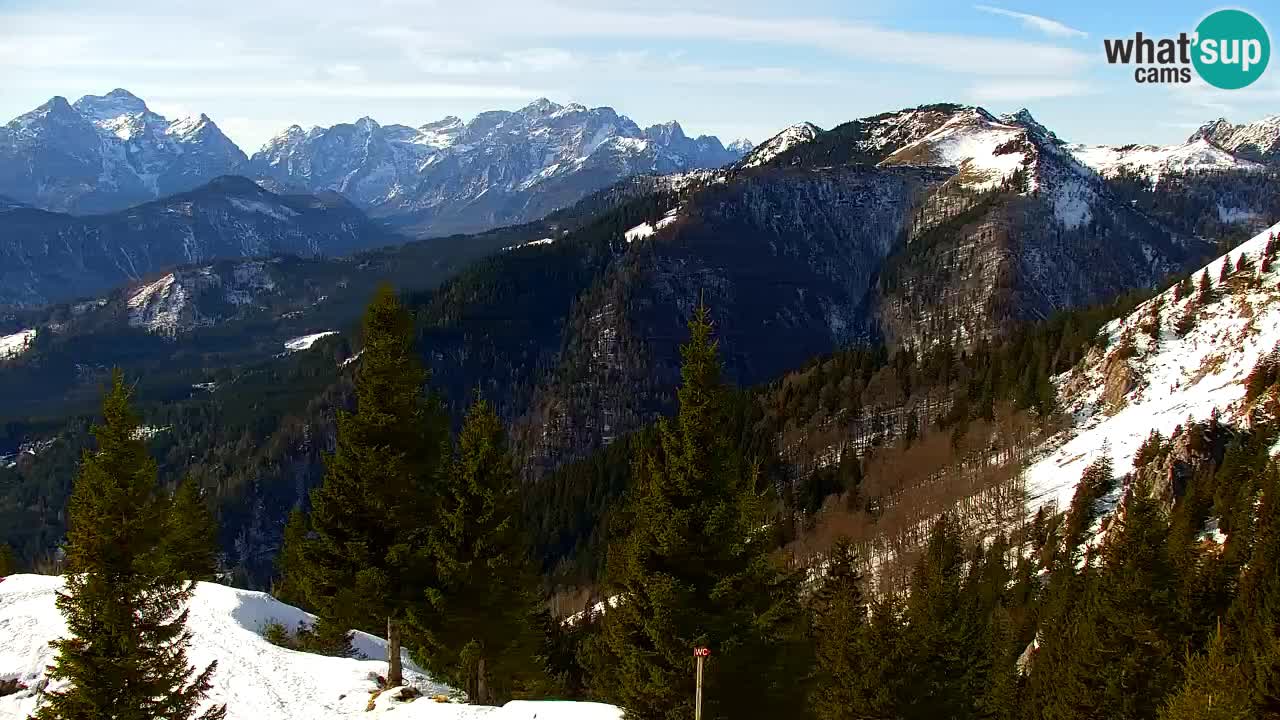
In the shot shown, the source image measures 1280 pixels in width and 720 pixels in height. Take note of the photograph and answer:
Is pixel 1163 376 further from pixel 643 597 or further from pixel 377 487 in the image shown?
pixel 377 487

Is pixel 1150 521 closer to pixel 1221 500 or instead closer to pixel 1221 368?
pixel 1221 500

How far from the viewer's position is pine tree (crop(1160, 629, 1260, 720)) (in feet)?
95.1

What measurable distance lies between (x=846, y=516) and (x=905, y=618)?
4553 inches

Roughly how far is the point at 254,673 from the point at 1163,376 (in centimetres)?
14810

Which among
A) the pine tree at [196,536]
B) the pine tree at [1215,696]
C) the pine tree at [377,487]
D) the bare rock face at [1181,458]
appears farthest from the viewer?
the bare rock face at [1181,458]

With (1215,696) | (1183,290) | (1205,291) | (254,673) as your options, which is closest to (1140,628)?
(1215,696)

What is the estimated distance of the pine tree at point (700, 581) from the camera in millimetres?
30906

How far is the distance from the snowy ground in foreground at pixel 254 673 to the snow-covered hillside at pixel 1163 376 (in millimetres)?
112413

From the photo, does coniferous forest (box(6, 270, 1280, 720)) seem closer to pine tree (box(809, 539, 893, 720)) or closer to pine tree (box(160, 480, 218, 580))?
pine tree (box(809, 539, 893, 720))

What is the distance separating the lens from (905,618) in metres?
50.5

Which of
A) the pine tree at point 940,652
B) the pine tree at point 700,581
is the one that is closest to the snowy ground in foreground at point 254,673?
the pine tree at point 700,581

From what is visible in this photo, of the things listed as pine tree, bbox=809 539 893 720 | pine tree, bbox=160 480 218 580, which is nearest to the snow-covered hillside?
pine tree, bbox=809 539 893 720

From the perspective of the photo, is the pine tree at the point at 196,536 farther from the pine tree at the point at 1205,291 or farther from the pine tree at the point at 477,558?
the pine tree at the point at 1205,291

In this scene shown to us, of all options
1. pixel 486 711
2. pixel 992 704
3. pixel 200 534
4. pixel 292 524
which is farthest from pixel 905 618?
pixel 200 534
